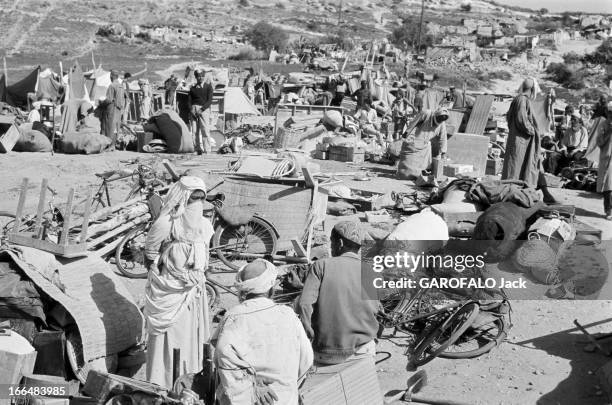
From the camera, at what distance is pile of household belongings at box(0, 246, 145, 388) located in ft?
16.6

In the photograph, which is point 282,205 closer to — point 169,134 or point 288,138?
point 169,134

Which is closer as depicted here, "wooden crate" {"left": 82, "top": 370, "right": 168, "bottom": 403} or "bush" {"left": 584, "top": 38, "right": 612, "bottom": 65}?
"wooden crate" {"left": 82, "top": 370, "right": 168, "bottom": 403}

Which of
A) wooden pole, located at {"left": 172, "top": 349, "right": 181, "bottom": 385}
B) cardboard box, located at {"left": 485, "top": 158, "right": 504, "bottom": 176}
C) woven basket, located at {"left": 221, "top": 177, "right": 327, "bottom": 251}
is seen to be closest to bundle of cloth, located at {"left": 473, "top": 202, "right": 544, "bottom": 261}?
woven basket, located at {"left": 221, "top": 177, "right": 327, "bottom": 251}

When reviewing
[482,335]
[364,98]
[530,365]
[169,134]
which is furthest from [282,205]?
[364,98]

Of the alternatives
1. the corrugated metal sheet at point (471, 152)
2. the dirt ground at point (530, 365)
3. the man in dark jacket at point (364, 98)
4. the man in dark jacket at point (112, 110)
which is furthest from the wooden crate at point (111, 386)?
the man in dark jacket at point (364, 98)

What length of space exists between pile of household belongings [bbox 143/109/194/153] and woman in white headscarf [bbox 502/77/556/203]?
20.5 ft

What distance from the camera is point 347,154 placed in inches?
543

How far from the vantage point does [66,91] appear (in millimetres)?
18328

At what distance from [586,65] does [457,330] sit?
1875 inches

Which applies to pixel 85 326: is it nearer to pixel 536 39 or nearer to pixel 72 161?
pixel 72 161

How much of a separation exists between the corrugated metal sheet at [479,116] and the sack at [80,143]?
697cm

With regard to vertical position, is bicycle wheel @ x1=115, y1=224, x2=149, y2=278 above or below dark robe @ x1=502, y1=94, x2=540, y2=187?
below

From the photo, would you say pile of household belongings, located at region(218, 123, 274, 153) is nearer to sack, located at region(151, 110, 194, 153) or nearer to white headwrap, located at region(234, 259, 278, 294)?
sack, located at region(151, 110, 194, 153)

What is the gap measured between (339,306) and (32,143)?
11.3 meters
